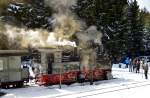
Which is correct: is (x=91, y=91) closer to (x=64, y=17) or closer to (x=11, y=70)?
(x=11, y=70)

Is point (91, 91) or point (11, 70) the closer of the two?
point (91, 91)

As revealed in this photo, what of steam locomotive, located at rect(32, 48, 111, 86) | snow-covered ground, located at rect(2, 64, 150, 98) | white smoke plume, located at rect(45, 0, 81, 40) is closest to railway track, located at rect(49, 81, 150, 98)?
snow-covered ground, located at rect(2, 64, 150, 98)

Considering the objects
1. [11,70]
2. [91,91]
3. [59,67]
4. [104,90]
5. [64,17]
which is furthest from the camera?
[64,17]

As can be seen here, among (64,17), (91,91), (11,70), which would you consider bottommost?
(91,91)

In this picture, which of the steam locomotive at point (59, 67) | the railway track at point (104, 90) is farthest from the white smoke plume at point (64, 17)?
the railway track at point (104, 90)

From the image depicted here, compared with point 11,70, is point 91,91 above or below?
below

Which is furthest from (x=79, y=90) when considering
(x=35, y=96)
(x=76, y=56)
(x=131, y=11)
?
(x=131, y=11)

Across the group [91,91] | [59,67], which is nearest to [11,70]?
[59,67]

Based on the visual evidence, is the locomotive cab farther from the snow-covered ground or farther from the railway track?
the railway track

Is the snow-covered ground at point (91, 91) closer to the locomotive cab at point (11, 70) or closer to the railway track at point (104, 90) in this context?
the railway track at point (104, 90)

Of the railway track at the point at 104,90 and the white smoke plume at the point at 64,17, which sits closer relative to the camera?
the railway track at the point at 104,90

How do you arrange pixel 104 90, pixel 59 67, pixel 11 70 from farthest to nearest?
pixel 59 67 < pixel 11 70 < pixel 104 90

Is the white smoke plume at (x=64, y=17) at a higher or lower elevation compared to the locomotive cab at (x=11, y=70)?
higher

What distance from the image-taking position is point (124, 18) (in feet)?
217
